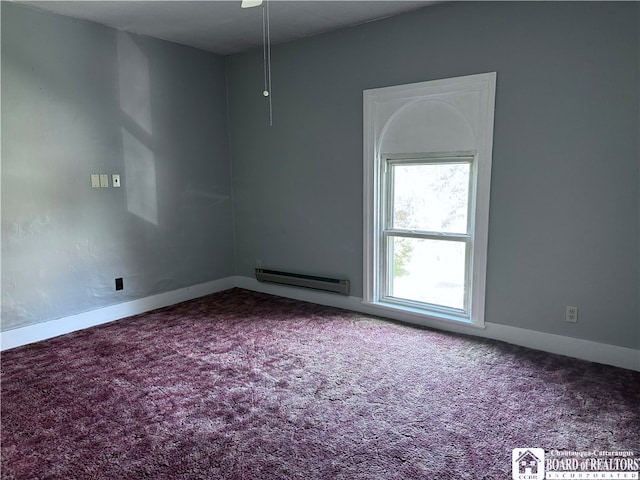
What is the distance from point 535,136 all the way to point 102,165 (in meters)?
3.66

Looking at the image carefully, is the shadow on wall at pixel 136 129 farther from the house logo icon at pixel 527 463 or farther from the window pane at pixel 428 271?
the house logo icon at pixel 527 463

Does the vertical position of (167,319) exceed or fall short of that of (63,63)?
it falls short

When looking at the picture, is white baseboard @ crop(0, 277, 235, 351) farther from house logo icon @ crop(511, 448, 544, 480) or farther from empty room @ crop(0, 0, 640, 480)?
house logo icon @ crop(511, 448, 544, 480)

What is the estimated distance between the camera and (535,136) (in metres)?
3.12

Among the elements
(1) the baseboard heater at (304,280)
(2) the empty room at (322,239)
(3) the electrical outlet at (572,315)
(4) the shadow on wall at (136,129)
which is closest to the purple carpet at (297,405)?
(2) the empty room at (322,239)

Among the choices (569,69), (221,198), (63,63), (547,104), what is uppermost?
(63,63)

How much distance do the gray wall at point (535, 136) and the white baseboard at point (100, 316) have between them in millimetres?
1659

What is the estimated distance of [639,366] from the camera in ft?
9.43

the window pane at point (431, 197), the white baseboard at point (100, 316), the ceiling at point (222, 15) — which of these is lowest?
the white baseboard at point (100, 316)

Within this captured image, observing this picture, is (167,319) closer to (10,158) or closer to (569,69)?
(10,158)

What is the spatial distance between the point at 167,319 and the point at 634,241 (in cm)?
384

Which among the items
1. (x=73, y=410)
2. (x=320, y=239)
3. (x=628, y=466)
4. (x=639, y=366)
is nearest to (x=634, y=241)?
(x=639, y=366)

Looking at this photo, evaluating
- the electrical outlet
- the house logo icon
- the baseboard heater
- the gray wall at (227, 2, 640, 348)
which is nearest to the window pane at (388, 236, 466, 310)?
the gray wall at (227, 2, 640, 348)

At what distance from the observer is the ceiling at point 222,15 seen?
334cm
